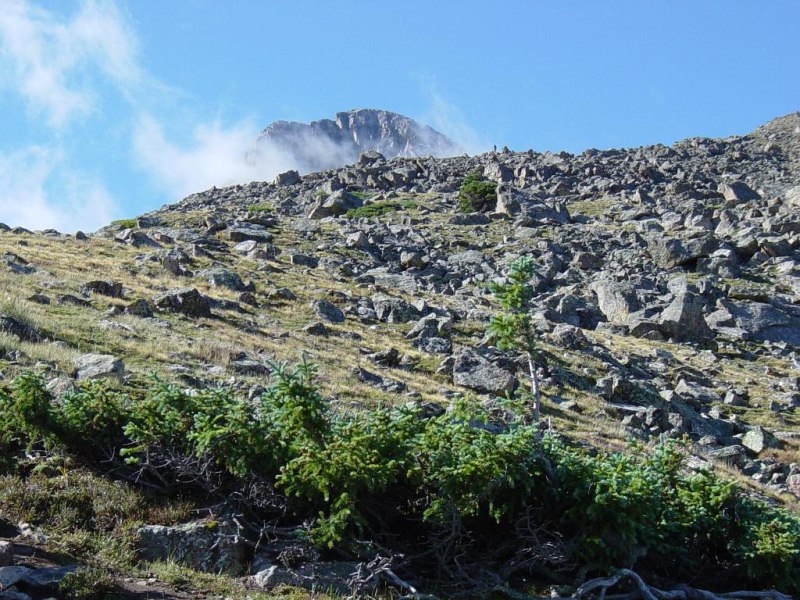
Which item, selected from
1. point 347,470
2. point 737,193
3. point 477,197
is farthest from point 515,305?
point 737,193

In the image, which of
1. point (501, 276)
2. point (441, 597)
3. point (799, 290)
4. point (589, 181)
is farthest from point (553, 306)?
point (589, 181)

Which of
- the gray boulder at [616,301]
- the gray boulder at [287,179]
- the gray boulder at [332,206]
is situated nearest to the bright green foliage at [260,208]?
the gray boulder at [332,206]

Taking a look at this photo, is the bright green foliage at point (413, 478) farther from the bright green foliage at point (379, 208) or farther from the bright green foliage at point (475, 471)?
the bright green foliage at point (379, 208)

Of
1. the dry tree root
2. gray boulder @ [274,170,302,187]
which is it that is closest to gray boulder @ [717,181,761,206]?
gray boulder @ [274,170,302,187]

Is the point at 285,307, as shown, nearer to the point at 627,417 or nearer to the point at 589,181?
the point at 627,417

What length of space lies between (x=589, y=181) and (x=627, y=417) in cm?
5581

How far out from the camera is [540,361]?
2173 centimetres

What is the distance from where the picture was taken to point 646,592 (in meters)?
7.01

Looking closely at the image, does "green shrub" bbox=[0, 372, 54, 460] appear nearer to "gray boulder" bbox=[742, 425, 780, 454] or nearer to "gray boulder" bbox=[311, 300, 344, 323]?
"gray boulder" bbox=[742, 425, 780, 454]

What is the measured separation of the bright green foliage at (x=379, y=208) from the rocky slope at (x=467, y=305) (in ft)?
1.30

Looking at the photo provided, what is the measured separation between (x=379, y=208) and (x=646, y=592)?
179 ft

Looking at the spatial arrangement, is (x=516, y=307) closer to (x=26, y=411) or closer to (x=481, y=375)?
(x=26, y=411)

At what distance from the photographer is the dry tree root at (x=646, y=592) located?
272 inches

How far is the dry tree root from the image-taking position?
6906 mm
